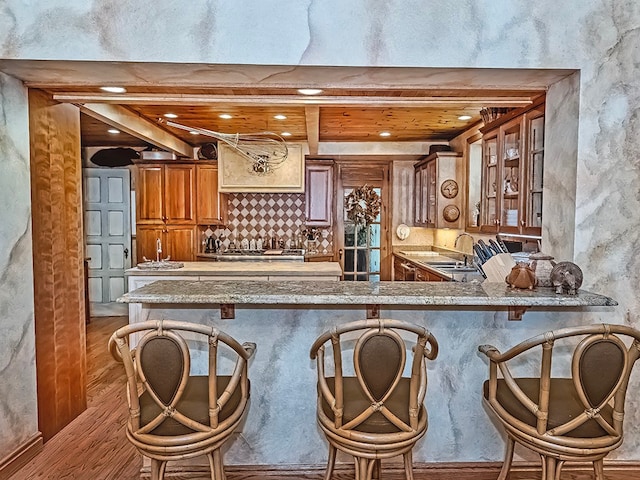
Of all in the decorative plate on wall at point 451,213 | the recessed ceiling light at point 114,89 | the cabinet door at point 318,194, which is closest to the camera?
the recessed ceiling light at point 114,89

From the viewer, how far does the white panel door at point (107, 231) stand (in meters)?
6.24

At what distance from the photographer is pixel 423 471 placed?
2.31 m

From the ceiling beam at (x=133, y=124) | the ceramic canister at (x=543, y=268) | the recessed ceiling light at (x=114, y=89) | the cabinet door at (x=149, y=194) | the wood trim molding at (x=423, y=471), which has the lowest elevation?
the wood trim molding at (x=423, y=471)

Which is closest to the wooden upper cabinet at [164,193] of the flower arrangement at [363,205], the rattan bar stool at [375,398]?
the flower arrangement at [363,205]

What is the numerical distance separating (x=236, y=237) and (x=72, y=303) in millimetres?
3587

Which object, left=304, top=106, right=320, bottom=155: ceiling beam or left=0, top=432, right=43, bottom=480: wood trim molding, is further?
left=304, top=106, right=320, bottom=155: ceiling beam

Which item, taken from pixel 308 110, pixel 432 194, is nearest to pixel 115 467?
pixel 308 110

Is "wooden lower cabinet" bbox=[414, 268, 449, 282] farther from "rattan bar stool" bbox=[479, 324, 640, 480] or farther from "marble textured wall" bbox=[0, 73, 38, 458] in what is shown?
"marble textured wall" bbox=[0, 73, 38, 458]

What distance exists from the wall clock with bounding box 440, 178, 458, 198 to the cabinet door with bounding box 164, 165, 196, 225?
3327 millimetres

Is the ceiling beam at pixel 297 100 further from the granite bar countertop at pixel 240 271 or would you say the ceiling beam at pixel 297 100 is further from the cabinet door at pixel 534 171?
the granite bar countertop at pixel 240 271

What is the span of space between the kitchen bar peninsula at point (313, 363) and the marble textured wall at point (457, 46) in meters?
0.02

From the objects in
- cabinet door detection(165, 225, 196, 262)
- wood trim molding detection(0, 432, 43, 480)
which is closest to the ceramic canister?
wood trim molding detection(0, 432, 43, 480)

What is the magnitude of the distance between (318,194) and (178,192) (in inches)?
76.1

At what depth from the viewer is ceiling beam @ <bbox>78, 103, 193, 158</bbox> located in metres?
3.32
